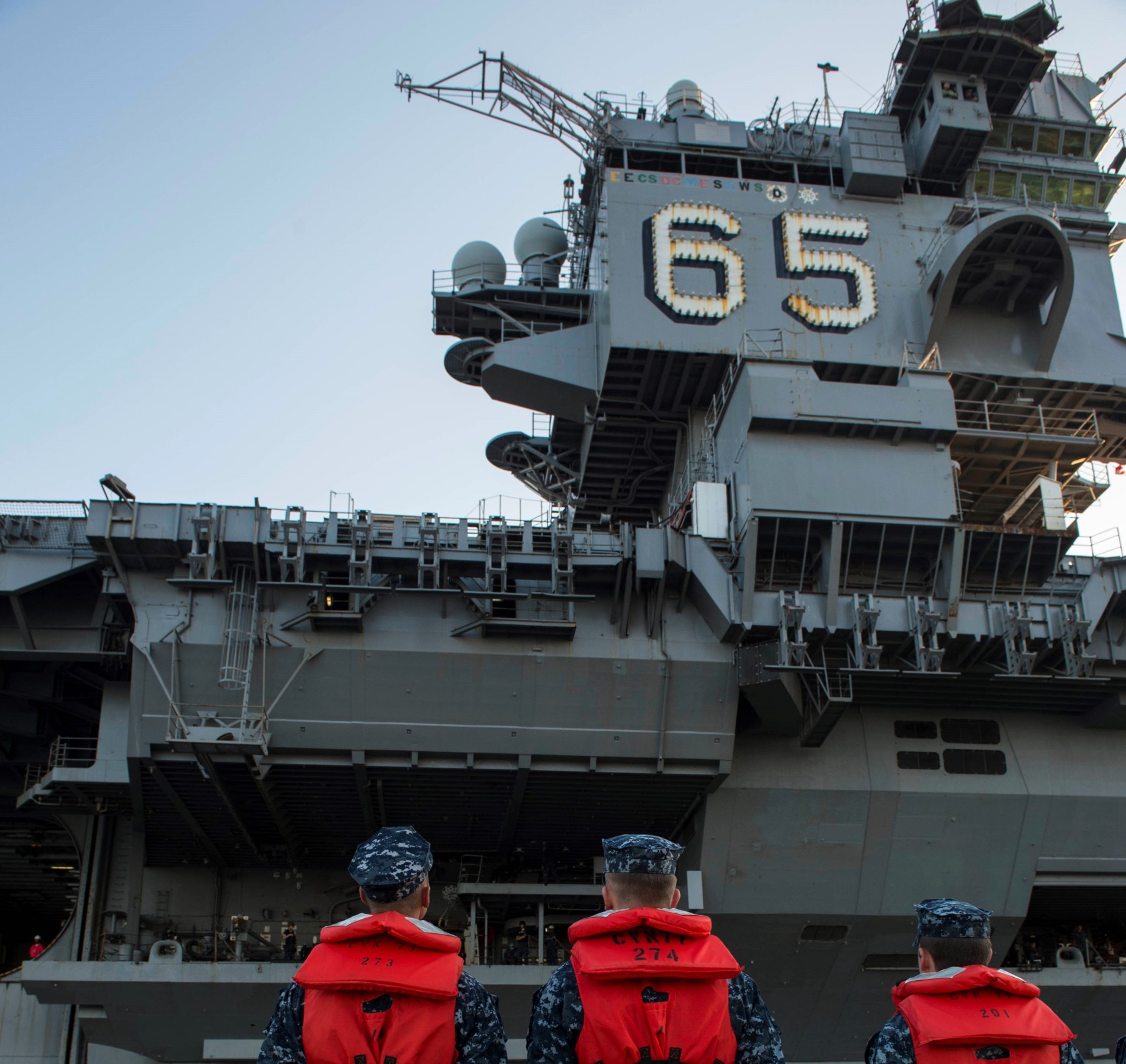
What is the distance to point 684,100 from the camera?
28578 mm

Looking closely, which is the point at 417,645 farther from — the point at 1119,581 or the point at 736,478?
the point at 1119,581

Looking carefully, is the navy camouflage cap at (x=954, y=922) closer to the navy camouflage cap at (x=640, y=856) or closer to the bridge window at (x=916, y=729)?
the navy camouflage cap at (x=640, y=856)

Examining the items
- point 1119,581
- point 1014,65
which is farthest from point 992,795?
point 1014,65

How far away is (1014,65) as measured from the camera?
27.1 metres

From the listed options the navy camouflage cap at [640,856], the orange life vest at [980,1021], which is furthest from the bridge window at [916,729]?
the navy camouflage cap at [640,856]

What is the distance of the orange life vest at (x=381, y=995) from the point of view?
4332mm

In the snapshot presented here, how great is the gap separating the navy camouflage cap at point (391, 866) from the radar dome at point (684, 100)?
85.6 feet

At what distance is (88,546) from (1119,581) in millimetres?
19482

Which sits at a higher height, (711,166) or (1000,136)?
(1000,136)

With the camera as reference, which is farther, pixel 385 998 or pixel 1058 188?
pixel 1058 188

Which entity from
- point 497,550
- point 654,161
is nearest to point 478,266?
point 654,161

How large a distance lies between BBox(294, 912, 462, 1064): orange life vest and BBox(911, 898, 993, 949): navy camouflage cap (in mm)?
2098

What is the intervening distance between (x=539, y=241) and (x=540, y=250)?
0.31m

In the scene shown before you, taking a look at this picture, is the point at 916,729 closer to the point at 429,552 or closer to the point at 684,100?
the point at 429,552
